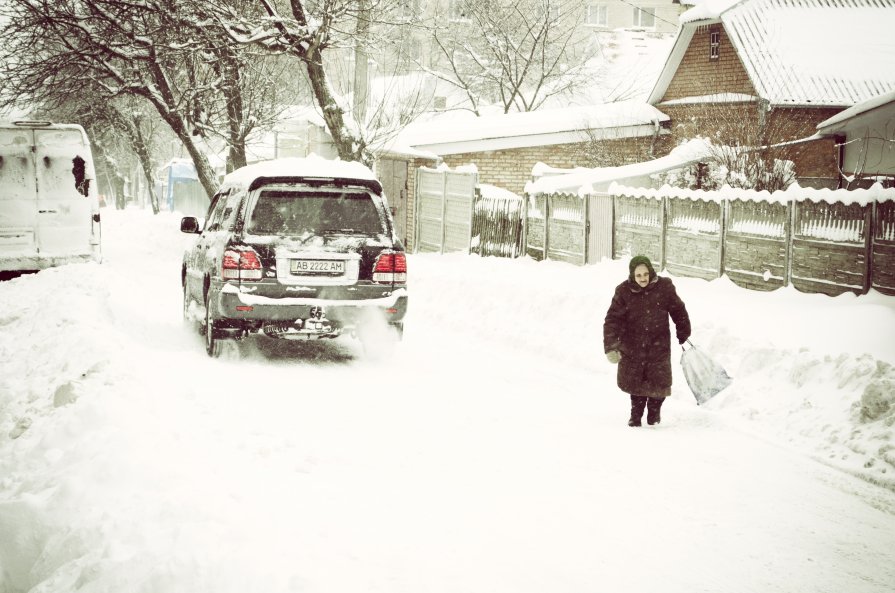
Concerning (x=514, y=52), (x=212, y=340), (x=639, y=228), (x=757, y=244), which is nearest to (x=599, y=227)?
(x=639, y=228)

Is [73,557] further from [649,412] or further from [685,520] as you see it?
[649,412]

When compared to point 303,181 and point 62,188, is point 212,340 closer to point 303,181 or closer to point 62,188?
point 303,181

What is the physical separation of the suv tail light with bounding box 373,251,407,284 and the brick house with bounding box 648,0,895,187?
13833 millimetres

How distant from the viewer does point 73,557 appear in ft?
14.0

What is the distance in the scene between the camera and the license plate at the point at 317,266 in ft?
30.4

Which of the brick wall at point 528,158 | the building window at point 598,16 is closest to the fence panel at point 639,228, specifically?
the brick wall at point 528,158

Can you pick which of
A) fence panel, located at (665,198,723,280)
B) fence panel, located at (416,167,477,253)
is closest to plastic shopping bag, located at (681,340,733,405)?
fence panel, located at (665,198,723,280)

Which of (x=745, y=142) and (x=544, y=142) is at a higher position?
(x=544, y=142)

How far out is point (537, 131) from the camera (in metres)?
24.5

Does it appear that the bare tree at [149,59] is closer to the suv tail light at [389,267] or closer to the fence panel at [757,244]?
the suv tail light at [389,267]

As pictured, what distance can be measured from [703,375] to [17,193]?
12584mm

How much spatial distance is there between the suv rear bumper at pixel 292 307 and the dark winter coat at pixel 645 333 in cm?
287

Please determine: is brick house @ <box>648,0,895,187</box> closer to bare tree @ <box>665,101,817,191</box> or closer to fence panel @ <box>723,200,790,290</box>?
bare tree @ <box>665,101,817,191</box>

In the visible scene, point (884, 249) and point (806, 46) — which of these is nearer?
point (884, 249)
